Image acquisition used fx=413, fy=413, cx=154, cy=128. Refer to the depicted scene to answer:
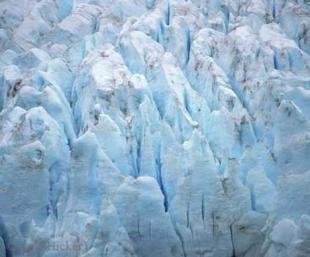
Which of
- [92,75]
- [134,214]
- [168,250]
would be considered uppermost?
[92,75]

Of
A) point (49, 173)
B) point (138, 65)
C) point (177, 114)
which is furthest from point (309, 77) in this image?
point (49, 173)

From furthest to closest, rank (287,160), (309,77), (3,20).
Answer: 1. (3,20)
2. (309,77)
3. (287,160)

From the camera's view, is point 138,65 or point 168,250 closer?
point 168,250

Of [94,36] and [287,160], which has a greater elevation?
[94,36]

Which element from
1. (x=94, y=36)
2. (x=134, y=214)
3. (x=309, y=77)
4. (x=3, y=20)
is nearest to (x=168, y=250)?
(x=134, y=214)

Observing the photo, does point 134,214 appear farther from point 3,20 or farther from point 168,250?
point 3,20

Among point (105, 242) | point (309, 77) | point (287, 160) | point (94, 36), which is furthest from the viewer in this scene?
point (94, 36)
